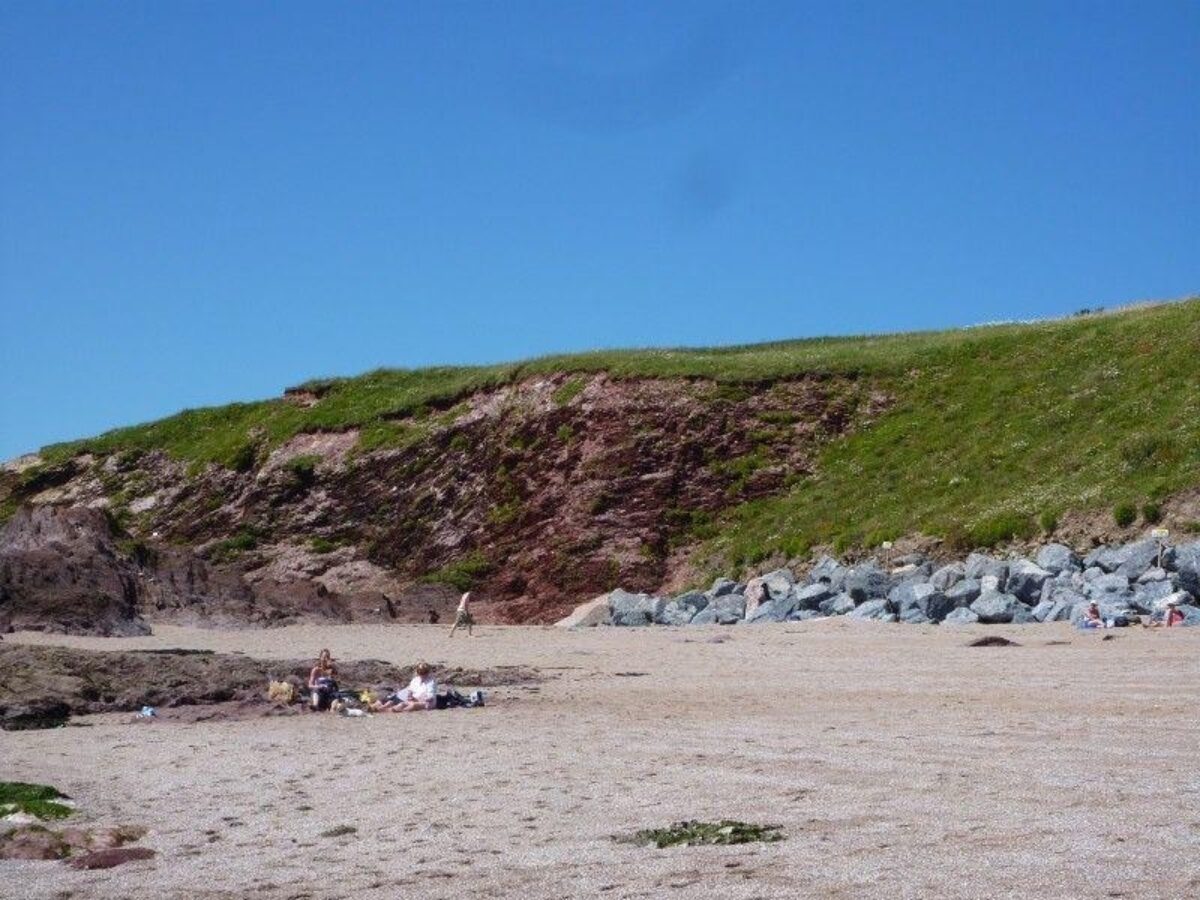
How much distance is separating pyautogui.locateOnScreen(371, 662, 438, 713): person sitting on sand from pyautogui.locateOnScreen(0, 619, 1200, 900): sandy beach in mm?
561

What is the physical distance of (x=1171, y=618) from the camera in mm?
22906

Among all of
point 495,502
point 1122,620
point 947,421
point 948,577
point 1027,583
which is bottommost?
point 1122,620

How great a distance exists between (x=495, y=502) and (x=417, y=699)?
28761 millimetres

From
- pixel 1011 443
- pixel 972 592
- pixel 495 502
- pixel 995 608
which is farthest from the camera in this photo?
pixel 495 502

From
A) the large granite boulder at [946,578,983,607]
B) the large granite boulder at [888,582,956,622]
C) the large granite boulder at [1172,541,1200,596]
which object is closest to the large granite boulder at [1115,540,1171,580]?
the large granite boulder at [1172,541,1200,596]

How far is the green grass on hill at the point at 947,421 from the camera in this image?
3375 centimetres

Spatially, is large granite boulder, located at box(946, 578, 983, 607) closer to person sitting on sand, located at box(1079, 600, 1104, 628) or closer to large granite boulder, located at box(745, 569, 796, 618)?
person sitting on sand, located at box(1079, 600, 1104, 628)

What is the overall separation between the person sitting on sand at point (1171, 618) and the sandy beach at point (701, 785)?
1560mm

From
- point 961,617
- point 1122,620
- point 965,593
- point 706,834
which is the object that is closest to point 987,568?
point 965,593

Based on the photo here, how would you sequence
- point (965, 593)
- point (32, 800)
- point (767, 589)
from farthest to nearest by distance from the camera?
point (767, 589), point (965, 593), point (32, 800)

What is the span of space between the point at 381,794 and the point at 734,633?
53.9 ft

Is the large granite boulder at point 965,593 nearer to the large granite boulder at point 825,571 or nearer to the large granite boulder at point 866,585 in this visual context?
the large granite boulder at point 866,585

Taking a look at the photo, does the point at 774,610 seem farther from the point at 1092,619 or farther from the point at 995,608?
the point at 1092,619

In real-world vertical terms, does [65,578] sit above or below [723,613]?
above
